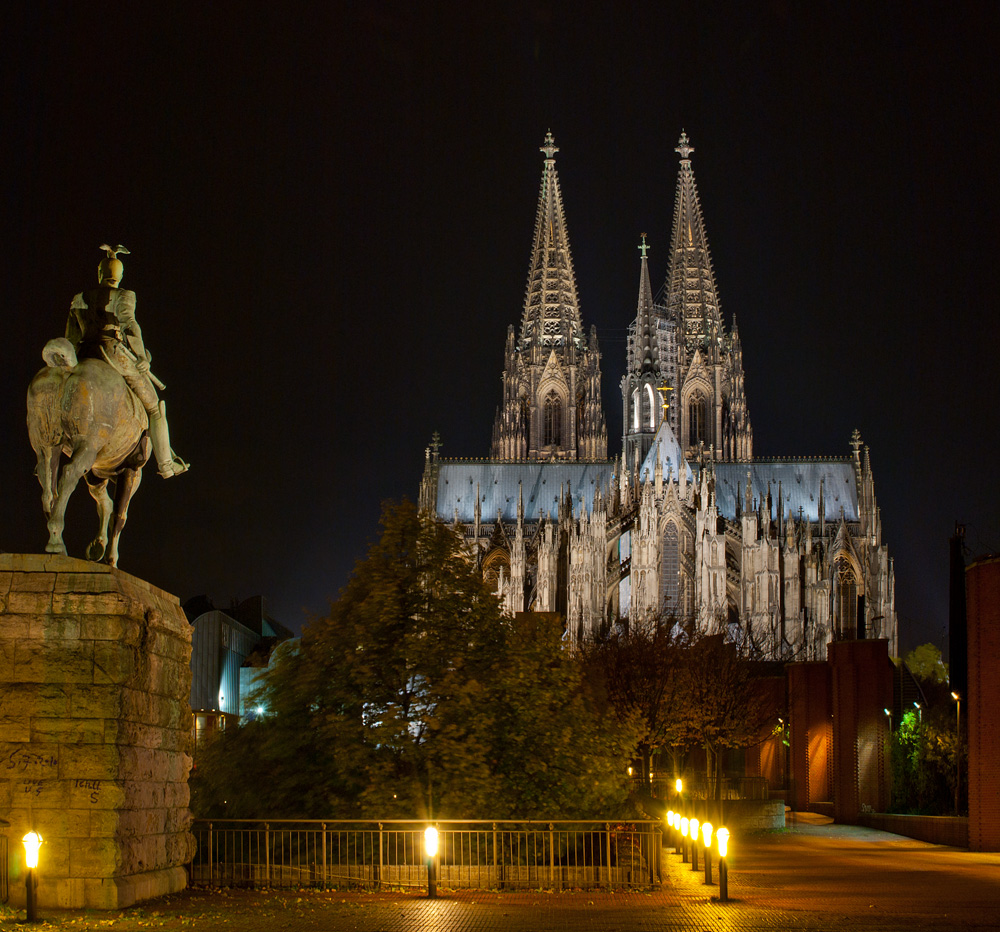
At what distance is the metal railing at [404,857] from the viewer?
16.1 metres

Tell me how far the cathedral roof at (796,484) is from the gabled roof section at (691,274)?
17535 millimetres

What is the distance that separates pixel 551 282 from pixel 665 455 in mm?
28648

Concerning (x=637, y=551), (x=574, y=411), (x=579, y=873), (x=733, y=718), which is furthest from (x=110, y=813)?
(x=574, y=411)

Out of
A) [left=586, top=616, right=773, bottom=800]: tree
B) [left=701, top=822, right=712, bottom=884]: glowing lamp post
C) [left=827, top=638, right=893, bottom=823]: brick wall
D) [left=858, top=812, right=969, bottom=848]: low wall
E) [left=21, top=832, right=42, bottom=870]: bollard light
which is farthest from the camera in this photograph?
[left=586, top=616, right=773, bottom=800]: tree

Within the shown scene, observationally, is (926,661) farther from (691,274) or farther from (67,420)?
(67,420)

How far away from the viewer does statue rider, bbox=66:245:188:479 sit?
1336 centimetres

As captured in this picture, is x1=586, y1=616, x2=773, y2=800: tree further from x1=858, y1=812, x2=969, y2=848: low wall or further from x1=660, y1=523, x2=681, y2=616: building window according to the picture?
x1=660, y1=523, x2=681, y2=616: building window

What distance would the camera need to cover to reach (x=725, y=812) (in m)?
34.5

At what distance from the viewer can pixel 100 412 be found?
42.4 ft

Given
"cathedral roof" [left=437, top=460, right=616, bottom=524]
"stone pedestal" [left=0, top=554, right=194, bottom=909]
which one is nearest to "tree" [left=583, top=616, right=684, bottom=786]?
"stone pedestal" [left=0, top=554, right=194, bottom=909]

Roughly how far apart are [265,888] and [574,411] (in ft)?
344

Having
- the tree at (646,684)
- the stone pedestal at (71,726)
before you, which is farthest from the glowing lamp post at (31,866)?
the tree at (646,684)

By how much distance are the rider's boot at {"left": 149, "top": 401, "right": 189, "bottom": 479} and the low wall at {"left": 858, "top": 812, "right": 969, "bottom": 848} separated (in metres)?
21.5

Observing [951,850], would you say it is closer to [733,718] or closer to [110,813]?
[733,718]
